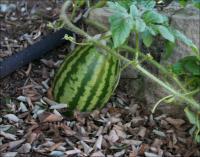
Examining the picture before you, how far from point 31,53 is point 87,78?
0.46 metres

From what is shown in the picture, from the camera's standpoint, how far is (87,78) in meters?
1.95

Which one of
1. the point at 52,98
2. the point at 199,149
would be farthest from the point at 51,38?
the point at 199,149

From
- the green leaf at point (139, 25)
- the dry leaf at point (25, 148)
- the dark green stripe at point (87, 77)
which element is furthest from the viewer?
the dark green stripe at point (87, 77)

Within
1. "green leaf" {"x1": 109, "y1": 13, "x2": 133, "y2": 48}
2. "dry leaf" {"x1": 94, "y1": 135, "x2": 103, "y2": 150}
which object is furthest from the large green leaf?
"dry leaf" {"x1": 94, "y1": 135, "x2": 103, "y2": 150}

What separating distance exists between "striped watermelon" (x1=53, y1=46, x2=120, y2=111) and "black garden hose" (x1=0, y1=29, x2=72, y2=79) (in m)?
0.30

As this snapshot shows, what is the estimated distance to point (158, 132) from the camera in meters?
2.03

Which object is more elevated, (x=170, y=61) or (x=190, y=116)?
(x=170, y=61)

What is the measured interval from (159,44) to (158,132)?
0.39m

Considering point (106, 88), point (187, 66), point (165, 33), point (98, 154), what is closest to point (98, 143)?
point (98, 154)

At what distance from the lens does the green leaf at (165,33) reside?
1560 mm

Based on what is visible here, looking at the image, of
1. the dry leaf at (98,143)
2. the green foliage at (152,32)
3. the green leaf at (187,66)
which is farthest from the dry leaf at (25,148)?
the green leaf at (187,66)

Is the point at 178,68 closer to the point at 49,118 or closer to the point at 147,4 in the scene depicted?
the point at 147,4

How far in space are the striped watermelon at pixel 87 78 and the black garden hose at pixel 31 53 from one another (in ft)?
0.98

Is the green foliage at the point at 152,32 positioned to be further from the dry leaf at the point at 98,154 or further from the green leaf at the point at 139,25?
the dry leaf at the point at 98,154
